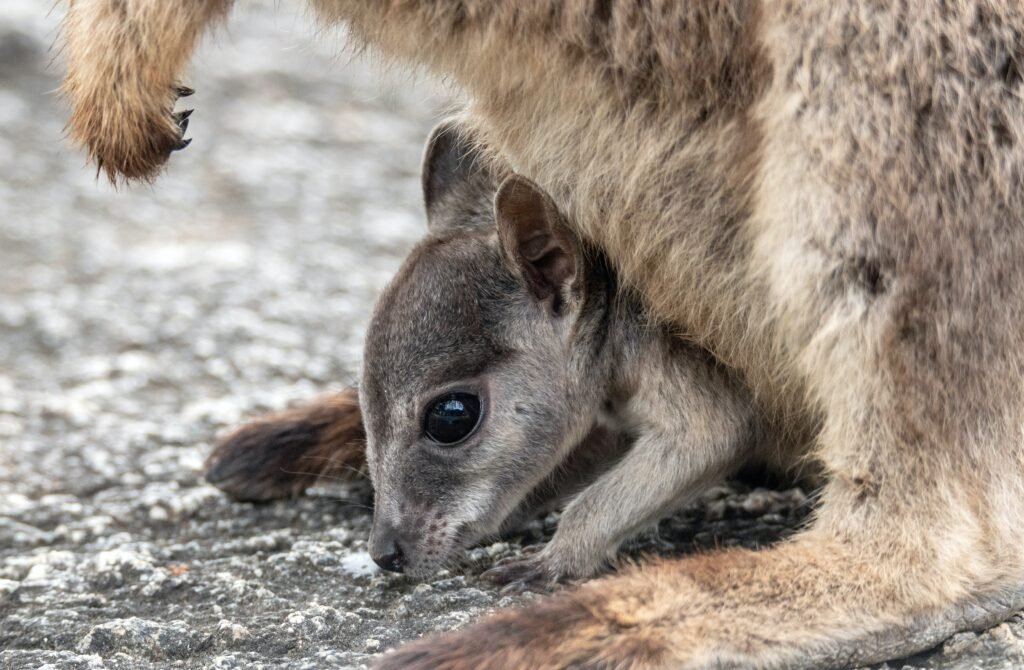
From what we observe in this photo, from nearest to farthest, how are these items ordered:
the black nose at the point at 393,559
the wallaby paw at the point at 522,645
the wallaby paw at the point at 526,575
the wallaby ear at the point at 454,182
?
the wallaby paw at the point at 522,645
the wallaby paw at the point at 526,575
the black nose at the point at 393,559
the wallaby ear at the point at 454,182

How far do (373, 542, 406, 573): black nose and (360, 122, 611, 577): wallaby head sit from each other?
4 cm

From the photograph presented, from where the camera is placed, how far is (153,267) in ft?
16.8

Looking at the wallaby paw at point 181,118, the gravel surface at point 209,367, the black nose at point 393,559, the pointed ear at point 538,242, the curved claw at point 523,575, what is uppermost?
the pointed ear at point 538,242

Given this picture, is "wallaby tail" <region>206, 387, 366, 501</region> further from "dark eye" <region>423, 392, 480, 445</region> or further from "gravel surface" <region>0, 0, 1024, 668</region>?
"dark eye" <region>423, 392, 480, 445</region>

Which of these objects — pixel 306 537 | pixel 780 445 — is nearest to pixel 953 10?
pixel 780 445

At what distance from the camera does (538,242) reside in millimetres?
3004

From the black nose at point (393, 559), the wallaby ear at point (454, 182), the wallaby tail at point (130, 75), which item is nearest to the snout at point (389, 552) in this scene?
the black nose at point (393, 559)

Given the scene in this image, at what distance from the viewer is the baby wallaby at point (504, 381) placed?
2.93 meters

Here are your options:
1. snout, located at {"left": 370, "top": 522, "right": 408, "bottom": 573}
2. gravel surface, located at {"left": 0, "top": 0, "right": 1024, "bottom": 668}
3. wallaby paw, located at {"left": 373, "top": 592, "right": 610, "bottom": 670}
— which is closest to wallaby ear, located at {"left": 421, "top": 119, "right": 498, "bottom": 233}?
gravel surface, located at {"left": 0, "top": 0, "right": 1024, "bottom": 668}

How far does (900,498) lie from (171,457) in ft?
6.66

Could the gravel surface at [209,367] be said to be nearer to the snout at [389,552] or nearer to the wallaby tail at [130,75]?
the snout at [389,552]

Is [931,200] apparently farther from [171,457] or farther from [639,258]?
[171,457]

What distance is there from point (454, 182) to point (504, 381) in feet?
1.92

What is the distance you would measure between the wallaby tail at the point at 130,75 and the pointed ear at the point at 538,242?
668 millimetres
